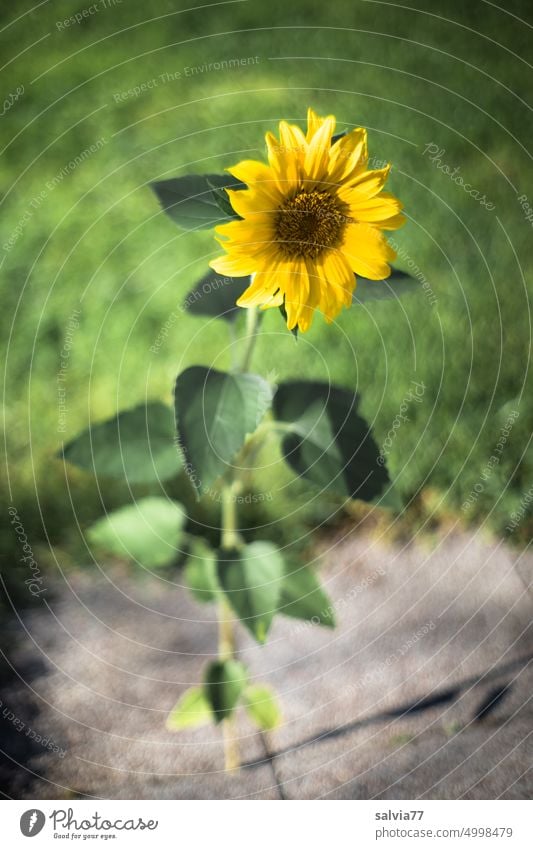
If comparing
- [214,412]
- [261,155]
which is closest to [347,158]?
[214,412]

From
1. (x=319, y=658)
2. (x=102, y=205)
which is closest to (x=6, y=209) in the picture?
(x=102, y=205)

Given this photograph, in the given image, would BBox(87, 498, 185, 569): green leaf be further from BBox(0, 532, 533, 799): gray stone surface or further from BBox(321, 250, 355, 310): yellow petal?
BBox(321, 250, 355, 310): yellow petal

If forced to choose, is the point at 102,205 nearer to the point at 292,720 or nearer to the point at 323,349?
the point at 323,349

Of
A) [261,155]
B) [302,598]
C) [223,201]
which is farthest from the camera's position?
[261,155]

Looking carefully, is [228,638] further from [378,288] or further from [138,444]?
[378,288]

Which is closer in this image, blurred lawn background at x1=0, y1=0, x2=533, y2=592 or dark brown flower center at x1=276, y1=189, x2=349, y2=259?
dark brown flower center at x1=276, y1=189, x2=349, y2=259
